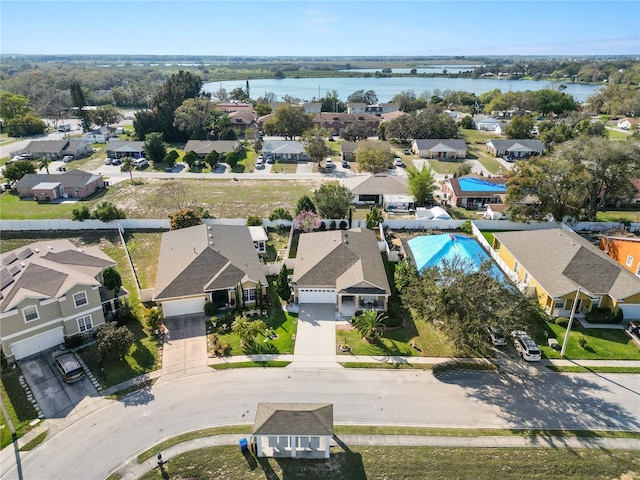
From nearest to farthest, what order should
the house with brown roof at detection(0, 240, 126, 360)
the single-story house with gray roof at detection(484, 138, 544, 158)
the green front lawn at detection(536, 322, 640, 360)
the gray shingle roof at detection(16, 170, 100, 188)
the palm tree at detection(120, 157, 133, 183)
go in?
the house with brown roof at detection(0, 240, 126, 360) → the green front lawn at detection(536, 322, 640, 360) → the gray shingle roof at detection(16, 170, 100, 188) → the palm tree at detection(120, 157, 133, 183) → the single-story house with gray roof at detection(484, 138, 544, 158)

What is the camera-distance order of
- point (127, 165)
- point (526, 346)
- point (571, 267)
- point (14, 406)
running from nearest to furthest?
point (14, 406), point (526, 346), point (571, 267), point (127, 165)

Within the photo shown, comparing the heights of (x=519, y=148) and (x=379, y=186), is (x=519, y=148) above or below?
above

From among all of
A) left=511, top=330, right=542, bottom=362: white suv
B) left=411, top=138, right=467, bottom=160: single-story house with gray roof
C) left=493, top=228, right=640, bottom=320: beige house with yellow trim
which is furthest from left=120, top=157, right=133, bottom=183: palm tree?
left=511, top=330, right=542, bottom=362: white suv

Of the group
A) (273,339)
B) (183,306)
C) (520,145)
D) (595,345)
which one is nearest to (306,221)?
(183,306)

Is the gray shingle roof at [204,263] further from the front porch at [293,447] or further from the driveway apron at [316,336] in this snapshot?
the front porch at [293,447]

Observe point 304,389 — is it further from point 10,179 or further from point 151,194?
point 10,179

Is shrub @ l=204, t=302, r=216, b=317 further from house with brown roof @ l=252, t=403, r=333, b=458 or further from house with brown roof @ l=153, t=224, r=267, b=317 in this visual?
house with brown roof @ l=252, t=403, r=333, b=458

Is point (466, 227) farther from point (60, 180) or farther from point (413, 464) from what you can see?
point (60, 180)
